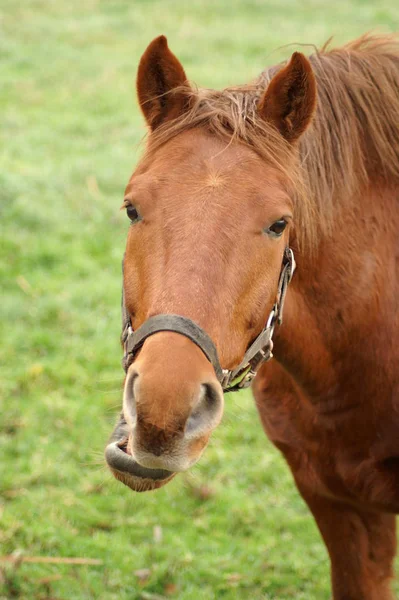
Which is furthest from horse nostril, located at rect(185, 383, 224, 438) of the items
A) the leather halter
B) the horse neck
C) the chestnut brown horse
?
the horse neck

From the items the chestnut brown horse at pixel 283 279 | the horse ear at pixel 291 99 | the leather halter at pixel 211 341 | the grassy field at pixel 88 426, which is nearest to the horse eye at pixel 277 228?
the chestnut brown horse at pixel 283 279

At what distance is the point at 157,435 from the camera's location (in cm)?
213

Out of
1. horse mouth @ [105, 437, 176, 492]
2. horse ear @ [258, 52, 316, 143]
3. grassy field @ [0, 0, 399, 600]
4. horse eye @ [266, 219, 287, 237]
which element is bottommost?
grassy field @ [0, 0, 399, 600]

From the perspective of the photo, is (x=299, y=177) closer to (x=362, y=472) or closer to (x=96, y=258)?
(x=362, y=472)

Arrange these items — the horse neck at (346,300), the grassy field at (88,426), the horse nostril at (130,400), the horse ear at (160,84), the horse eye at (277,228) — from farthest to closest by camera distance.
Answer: the grassy field at (88,426) → the horse neck at (346,300) → the horse ear at (160,84) → the horse eye at (277,228) → the horse nostril at (130,400)

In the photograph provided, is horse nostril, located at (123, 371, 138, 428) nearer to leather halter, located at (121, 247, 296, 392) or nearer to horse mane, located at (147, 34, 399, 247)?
leather halter, located at (121, 247, 296, 392)

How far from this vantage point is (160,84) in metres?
2.76

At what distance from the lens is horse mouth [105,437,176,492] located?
2.31 metres

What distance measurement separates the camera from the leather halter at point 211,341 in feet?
7.27

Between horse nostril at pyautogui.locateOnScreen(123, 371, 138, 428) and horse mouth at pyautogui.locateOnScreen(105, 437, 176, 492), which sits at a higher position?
horse nostril at pyautogui.locateOnScreen(123, 371, 138, 428)

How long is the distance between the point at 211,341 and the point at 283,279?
→ 0.45 m

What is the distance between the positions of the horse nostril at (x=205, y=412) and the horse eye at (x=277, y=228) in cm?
54

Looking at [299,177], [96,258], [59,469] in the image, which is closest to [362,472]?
[299,177]

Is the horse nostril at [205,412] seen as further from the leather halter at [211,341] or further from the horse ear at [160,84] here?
the horse ear at [160,84]
